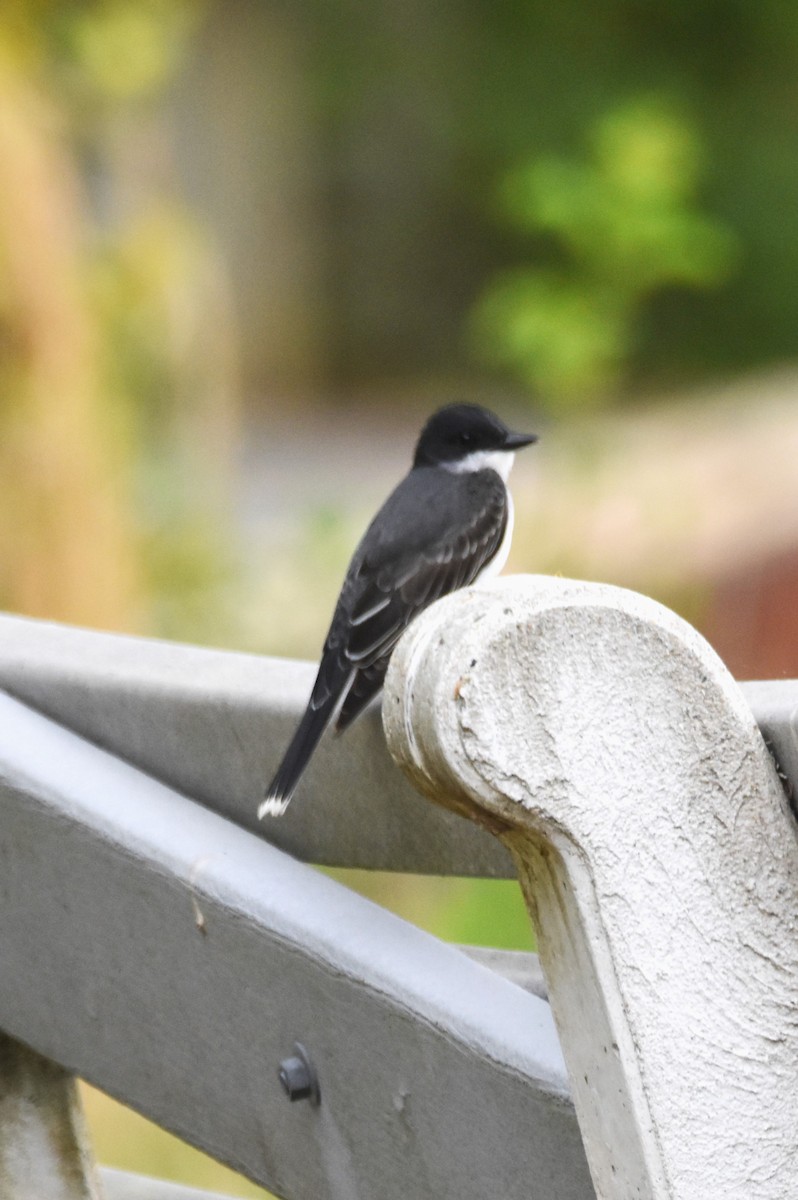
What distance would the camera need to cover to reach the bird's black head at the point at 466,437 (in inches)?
149

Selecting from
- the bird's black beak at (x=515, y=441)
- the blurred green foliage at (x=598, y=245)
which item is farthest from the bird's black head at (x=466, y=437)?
the blurred green foliage at (x=598, y=245)

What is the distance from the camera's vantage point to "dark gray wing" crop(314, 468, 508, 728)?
3012 millimetres

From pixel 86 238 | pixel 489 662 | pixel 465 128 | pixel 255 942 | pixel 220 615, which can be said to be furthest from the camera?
pixel 465 128

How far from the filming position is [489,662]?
1079 millimetres

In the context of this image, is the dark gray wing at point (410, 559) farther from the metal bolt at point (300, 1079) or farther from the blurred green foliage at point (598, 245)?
the blurred green foliage at point (598, 245)

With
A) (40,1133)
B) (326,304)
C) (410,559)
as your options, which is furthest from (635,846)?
(326,304)

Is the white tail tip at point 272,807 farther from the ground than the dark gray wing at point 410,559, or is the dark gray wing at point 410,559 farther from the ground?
the white tail tip at point 272,807

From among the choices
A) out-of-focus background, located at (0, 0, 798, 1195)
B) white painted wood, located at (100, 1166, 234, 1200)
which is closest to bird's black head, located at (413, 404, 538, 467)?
out-of-focus background, located at (0, 0, 798, 1195)

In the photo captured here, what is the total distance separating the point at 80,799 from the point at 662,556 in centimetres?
443

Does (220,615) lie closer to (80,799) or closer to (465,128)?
(80,799)

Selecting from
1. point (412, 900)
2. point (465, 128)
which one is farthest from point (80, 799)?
point (465, 128)

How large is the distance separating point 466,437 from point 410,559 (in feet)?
2.17

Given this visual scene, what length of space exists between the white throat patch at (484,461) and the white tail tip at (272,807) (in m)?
2.15

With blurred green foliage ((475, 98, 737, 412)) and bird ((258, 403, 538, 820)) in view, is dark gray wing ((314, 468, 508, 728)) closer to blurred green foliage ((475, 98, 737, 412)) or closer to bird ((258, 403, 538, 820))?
bird ((258, 403, 538, 820))
